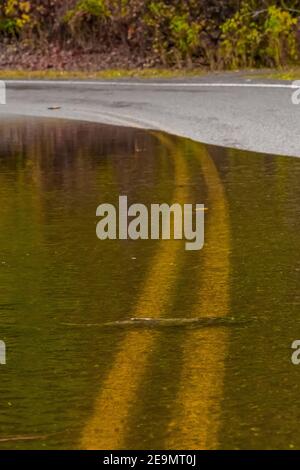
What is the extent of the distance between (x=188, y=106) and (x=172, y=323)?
12758 millimetres

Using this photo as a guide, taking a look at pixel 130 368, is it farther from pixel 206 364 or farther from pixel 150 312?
pixel 150 312

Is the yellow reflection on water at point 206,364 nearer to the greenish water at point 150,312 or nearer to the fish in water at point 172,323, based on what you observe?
the greenish water at point 150,312

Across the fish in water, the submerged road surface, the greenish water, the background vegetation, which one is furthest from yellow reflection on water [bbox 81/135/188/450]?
the background vegetation

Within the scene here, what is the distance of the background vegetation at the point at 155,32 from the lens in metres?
29.7

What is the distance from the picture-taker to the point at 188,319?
862 cm

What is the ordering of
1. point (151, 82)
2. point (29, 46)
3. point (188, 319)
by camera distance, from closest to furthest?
point (188, 319), point (151, 82), point (29, 46)

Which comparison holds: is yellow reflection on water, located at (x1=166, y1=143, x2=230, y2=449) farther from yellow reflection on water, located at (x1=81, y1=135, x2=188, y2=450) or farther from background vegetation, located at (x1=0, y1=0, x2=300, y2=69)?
background vegetation, located at (x1=0, y1=0, x2=300, y2=69)

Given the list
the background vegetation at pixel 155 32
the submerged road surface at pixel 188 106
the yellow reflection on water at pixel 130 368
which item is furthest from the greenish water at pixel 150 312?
the background vegetation at pixel 155 32

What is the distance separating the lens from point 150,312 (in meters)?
8.84

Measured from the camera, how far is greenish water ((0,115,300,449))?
6.70 meters

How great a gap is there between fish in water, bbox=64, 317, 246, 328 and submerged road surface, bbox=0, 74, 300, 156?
7623mm

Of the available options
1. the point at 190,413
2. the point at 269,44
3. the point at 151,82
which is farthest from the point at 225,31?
the point at 190,413
